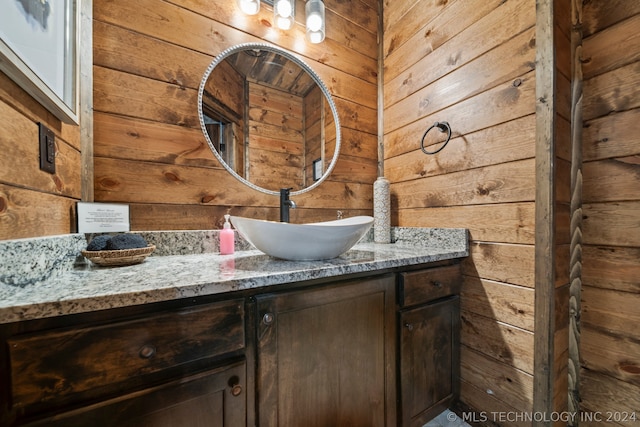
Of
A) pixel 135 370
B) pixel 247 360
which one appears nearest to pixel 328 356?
pixel 247 360

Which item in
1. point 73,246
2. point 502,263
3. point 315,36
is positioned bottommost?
point 502,263

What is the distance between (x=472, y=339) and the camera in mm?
1057

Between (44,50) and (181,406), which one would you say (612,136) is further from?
(44,50)

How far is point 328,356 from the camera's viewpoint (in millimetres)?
694

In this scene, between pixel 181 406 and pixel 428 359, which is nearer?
pixel 181 406

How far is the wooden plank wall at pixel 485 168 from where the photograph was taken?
900 millimetres

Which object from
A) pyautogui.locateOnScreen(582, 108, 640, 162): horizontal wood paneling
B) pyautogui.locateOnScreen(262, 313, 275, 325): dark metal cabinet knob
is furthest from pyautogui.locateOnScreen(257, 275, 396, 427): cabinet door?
pyautogui.locateOnScreen(582, 108, 640, 162): horizontal wood paneling

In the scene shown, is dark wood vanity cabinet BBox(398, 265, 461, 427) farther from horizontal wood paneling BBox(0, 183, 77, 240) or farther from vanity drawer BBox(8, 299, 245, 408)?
horizontal wood paneling BBox(0, 183, 77, 240)

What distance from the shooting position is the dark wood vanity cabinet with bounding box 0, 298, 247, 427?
400mm

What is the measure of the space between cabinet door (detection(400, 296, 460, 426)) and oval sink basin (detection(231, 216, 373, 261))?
35cm

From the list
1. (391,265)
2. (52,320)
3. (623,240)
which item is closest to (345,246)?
(391,265)

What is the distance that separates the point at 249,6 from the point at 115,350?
1.39 meters

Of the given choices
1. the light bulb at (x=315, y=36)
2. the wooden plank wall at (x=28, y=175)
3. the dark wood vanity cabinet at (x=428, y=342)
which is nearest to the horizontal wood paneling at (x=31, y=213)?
the wooden plank wall at (x=28, y=175)

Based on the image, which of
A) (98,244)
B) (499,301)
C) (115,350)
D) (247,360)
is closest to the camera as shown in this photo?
(115,350)
